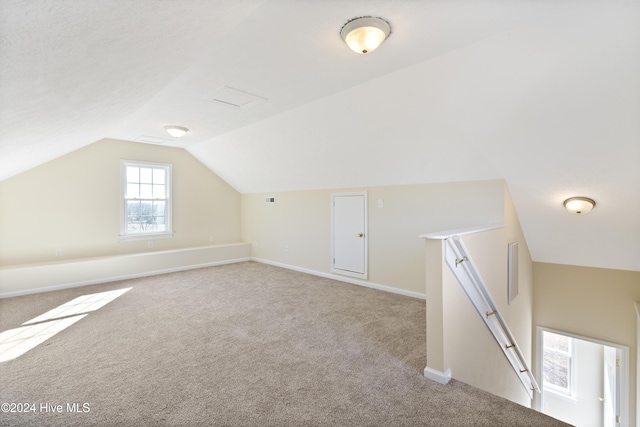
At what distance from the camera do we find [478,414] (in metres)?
1.81

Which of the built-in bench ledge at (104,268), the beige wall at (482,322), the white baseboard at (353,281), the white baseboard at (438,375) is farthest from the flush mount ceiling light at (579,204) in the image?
the built-in bench ledge at (104,268)

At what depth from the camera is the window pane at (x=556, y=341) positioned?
5.84m

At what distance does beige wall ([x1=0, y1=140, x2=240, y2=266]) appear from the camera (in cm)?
457

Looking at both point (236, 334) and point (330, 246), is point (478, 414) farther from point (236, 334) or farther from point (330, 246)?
point (330, 246)

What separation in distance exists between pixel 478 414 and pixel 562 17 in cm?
256

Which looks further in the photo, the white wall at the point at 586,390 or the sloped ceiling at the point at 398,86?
the white wall at the point at 586,390

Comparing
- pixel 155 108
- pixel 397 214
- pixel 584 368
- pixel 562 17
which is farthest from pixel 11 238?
pixel 584 368

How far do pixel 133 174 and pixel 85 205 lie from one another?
0.98 m

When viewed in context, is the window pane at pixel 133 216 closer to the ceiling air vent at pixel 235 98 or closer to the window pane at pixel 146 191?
the window pane at pixel 146 191

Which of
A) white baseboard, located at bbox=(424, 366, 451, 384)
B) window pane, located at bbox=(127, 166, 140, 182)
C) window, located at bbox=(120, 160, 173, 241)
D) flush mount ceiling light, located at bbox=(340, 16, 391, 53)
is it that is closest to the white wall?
white baseboard, located at bbox=(424, 366, 451, 384)

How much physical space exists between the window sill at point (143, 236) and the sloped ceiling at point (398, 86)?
2.40 meters

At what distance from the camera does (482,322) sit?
2922mm

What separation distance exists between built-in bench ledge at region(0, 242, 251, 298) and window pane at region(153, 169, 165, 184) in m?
1.48

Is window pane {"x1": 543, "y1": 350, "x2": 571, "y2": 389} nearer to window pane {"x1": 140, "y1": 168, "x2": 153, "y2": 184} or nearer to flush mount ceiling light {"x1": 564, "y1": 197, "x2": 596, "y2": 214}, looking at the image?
flush mount ceiling light {"x1": 564, "y1": 197, "x2": 596, "y2": 214}
